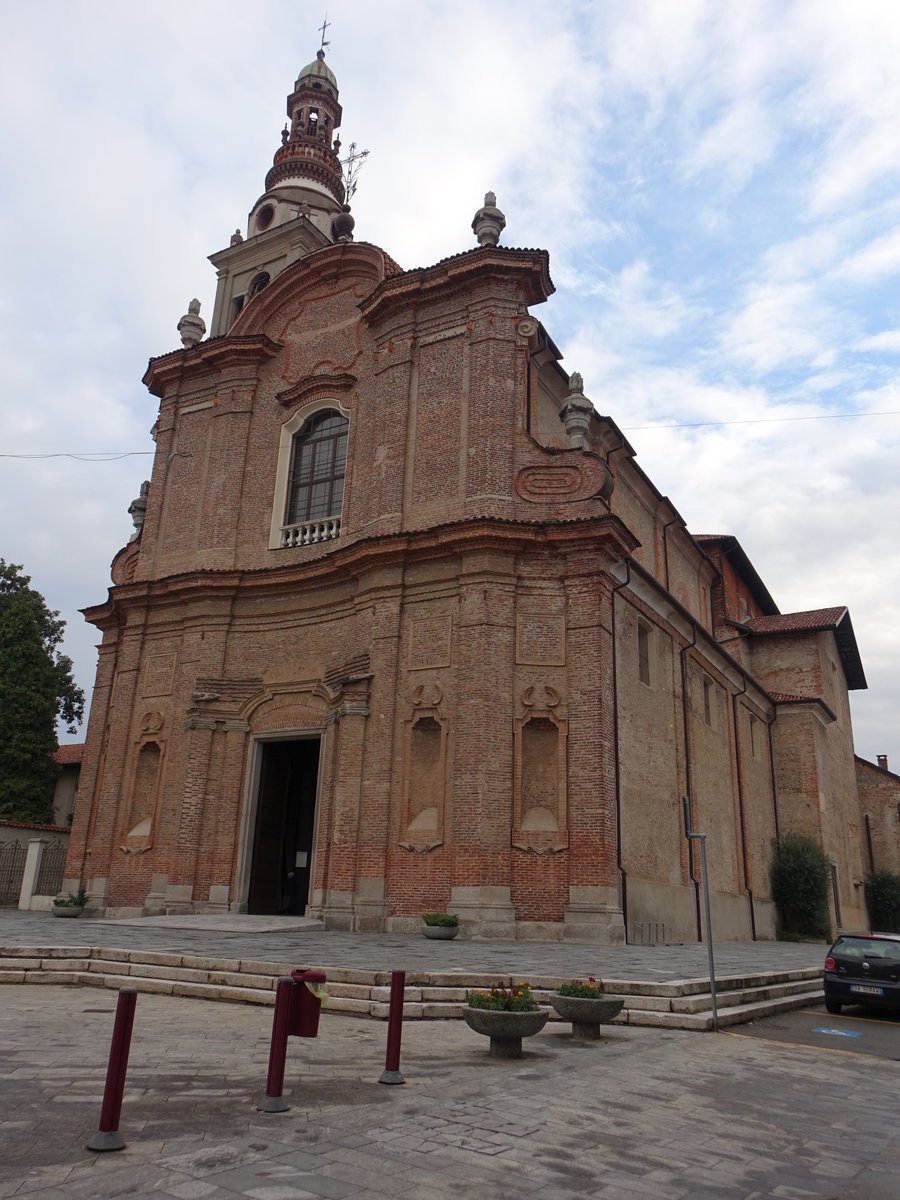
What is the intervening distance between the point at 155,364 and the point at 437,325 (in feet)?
29.8

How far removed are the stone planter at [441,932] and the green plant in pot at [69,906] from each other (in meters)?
9.20

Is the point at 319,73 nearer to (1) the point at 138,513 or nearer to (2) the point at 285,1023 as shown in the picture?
(1) the point at 138,513

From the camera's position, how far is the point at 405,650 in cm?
1811

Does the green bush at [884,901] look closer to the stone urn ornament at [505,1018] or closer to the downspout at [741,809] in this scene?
the downspout at [741,809]

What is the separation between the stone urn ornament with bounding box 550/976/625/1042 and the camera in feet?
26.7

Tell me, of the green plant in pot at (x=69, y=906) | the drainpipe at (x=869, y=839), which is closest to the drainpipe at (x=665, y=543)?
the green plant in pot at (x=69, y=906)

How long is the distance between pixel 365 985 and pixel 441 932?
17.3ft

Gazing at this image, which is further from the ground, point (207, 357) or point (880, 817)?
point (207, 357)

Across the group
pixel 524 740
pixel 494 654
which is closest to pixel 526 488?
pixel 494 654

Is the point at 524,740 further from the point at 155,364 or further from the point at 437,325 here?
the point at 155,364

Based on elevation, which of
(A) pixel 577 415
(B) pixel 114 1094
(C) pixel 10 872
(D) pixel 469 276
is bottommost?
(B) pixel 114 1094

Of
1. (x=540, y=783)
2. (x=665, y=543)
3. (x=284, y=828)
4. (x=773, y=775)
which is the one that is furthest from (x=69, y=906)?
(x=773, y=775)

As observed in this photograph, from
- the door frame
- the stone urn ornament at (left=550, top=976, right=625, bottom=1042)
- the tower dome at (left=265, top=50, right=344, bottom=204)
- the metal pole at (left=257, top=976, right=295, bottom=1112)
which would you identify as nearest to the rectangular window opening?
the door frame

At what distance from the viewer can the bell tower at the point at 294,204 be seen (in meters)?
28.0
